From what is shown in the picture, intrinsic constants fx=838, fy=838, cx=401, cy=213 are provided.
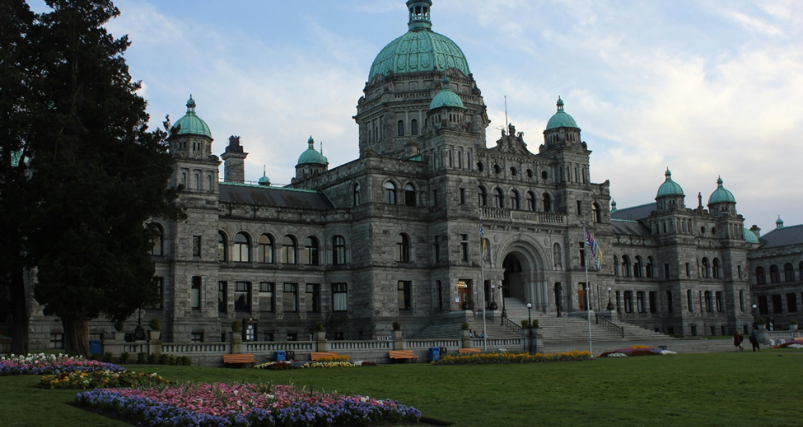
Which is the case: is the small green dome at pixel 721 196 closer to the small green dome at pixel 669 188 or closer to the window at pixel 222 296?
the small green dome at pixel 669 188

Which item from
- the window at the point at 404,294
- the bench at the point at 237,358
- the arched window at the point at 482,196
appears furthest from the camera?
the arched window at the point at 482,196

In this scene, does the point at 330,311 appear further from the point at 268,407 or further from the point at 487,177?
the point at 268,407

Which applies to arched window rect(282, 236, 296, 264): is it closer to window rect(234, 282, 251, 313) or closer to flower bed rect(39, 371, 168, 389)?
window rect(234, 282, 251, 313)

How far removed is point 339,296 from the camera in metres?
65.4

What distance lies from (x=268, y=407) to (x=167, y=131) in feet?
87.0

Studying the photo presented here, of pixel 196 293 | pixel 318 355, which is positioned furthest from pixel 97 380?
pixel 196 293

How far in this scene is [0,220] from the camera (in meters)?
35.9

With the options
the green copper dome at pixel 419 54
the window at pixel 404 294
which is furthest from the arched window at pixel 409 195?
the green copper dome at pixel 419 54

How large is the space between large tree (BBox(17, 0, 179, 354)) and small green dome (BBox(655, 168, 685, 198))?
204 feet

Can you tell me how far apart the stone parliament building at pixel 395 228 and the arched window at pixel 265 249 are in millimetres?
78

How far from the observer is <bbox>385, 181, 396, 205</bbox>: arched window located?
64938 millimetres

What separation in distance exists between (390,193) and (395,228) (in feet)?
→ 9.79

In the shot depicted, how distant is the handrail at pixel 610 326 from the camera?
65062mm

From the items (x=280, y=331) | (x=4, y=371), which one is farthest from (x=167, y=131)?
(x=280, y=331)
